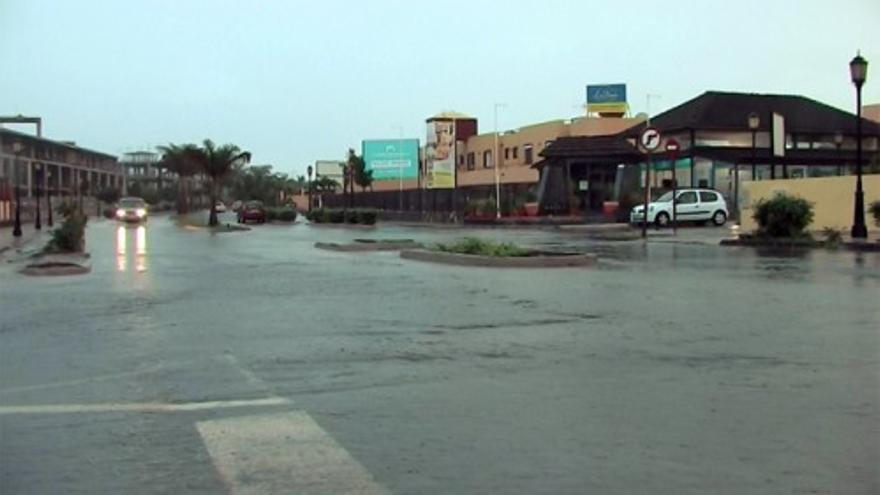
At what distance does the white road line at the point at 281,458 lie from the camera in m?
5.43

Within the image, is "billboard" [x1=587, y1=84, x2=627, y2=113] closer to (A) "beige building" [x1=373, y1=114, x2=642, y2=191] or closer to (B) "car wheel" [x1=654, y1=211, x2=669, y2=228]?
(A) "beige building" [x1=373, y1=114, x2=642, y2=191]

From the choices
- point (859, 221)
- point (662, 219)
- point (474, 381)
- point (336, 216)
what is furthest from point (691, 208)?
point (474, 381)

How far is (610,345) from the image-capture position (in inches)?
405

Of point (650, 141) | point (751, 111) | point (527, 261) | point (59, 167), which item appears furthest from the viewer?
point (59, 167)

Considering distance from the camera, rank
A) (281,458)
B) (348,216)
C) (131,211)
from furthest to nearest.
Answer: (131,211)
(348,216)
(281,458)

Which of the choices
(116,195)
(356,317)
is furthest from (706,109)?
(116,195)

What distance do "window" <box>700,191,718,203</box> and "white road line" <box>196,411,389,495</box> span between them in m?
36.8

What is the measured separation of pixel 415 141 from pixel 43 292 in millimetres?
76523

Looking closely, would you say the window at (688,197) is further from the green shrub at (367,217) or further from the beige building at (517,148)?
the beige building at (517,148)

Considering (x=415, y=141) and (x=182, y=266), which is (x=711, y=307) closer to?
(x=182, y=266)

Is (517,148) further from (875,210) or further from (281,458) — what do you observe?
(281,458)

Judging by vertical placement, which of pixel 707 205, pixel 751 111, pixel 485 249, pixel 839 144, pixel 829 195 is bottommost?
pixel 485 249

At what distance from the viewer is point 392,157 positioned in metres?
93.1

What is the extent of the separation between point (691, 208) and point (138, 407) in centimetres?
3665
